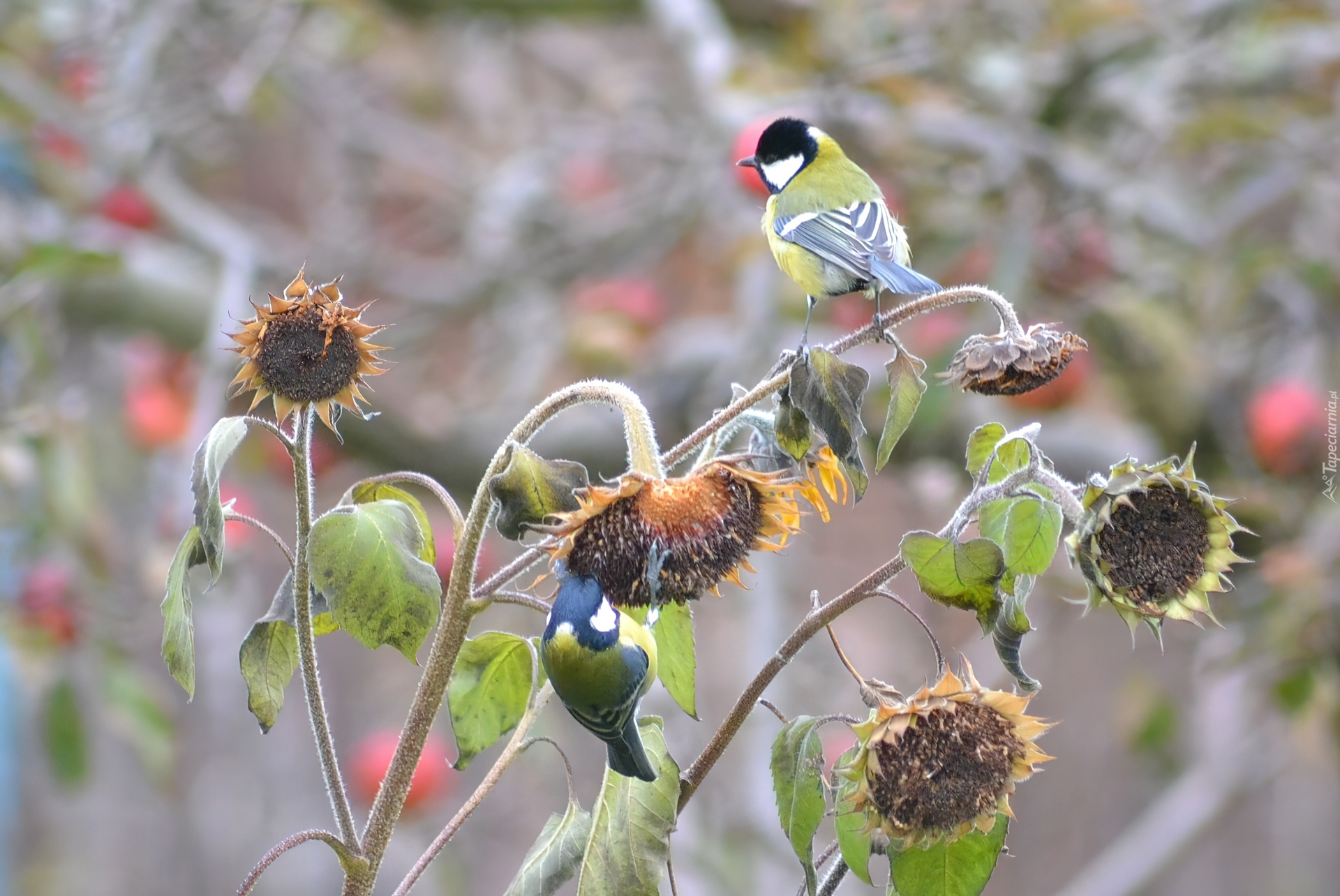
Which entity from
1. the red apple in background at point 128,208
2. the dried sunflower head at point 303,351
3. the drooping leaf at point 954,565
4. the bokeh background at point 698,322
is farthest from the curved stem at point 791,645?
the red apple in background at point 128,208

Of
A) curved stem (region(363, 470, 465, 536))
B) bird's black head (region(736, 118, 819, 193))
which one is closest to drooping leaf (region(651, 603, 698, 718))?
curved stem (region(363, 470, 465, 536))

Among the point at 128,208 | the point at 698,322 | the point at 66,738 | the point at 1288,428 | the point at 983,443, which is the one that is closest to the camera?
the point at 983,443

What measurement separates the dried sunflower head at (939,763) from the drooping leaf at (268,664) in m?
0.29

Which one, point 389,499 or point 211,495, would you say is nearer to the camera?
point 211,495

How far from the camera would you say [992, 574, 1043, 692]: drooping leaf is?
57 cm

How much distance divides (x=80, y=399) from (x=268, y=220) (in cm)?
180

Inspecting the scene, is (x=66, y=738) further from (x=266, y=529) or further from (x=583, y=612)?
(x=583, y=612)

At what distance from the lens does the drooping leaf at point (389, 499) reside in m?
0.67

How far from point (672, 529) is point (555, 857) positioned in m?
0.21

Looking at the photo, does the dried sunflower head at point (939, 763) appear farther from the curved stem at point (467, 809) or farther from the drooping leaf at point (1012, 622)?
the curved stem at point (467, 809)

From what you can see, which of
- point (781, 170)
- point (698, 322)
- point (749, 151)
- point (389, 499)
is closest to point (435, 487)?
point (389, 499)

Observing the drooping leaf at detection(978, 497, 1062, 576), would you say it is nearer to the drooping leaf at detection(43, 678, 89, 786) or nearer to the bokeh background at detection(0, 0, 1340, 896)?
the bokeh background at detection(0, 0, 1340, 896)

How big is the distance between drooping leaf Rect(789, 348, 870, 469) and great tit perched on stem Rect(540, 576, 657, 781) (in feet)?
0.43

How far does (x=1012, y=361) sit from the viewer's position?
1.94 ft
